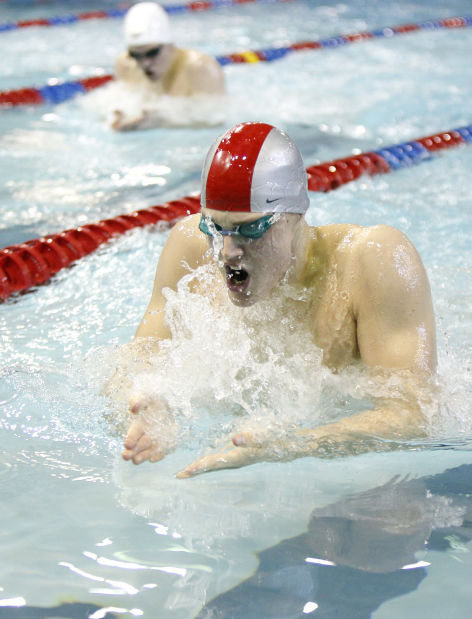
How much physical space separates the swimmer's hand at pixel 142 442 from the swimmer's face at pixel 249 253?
36cm

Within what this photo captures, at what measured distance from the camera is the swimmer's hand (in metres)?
1.77

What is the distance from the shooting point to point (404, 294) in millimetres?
1999

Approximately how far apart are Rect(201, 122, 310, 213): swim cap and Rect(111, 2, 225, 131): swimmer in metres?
3.46

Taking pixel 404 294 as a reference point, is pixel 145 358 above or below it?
below

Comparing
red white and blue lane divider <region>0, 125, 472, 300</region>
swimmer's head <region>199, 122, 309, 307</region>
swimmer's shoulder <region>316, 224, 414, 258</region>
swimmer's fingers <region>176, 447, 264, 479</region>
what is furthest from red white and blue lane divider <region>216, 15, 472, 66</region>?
swimmer's fingers <region>176, 447, 264, 479</region>

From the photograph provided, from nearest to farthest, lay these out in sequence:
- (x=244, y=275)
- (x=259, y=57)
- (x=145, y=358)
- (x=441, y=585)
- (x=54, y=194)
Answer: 1. (x=441, y=585)
2. (x=244, y=275)
3. (x=145, y=358)
4. (x=54, y=194)
5. (x=259, y=57)

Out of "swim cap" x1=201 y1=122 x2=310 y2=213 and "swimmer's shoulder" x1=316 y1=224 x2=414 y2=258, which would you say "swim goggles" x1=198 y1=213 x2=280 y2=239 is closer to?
"swim cap" x1=201 y1=122 x2=310 y2=213

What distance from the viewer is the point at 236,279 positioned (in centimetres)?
200

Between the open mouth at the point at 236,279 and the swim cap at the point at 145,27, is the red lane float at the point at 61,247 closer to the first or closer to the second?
the open mouth at the point at 236,279

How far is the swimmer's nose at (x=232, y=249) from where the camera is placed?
6.40ft

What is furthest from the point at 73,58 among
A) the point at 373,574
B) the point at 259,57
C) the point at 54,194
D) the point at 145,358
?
the point at 373,574

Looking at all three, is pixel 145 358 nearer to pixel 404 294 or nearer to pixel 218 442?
pixel 218 442

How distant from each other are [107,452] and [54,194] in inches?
99.9

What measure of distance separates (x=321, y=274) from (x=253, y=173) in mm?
380
